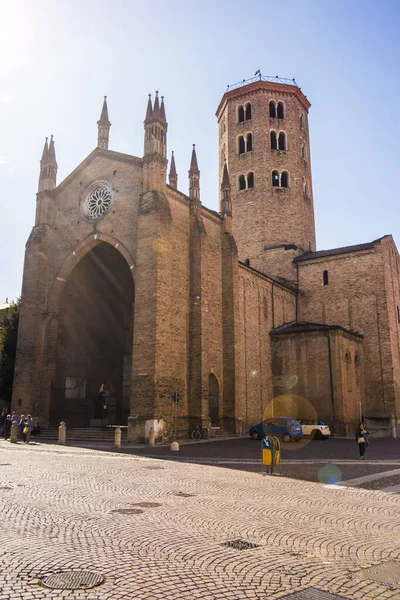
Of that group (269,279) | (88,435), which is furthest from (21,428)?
(269,279)

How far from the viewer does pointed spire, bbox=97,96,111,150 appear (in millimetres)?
31828

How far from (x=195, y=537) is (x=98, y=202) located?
1033 inches

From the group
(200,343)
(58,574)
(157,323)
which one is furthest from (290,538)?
(200,343)

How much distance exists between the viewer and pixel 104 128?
32188 millimetres

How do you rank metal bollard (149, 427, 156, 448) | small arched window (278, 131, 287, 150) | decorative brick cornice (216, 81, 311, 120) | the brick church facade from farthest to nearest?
decorative brick cornice (216, 81, 311, 120) < small arched window (278, 131, 287, 150) < the brick church facade < metal bollard (149, 427, 156, 448)

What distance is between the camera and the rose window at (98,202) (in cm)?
2928

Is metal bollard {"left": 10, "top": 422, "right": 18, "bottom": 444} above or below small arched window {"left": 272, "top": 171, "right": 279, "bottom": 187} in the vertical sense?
below

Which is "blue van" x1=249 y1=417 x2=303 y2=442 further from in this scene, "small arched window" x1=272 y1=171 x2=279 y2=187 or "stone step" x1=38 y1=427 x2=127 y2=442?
"small arched window" x1=272 y1=171 x2=279 y2=187

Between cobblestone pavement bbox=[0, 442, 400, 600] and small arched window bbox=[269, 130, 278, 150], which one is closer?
cobblestone pavement bbox=[0, 442, 400, 600]

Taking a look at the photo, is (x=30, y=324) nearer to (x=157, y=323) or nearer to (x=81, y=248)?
(x=81, y=248)

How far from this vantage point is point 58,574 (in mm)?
4516

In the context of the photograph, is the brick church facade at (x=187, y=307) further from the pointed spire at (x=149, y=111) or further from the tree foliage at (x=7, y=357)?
the tree foliage at (x=7, y=357)

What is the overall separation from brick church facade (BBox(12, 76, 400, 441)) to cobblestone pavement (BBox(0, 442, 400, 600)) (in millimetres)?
13181

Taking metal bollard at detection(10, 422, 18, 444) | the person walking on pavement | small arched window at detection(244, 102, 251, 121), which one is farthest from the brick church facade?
metal bollard at detection(10, 422, 18, 444)
